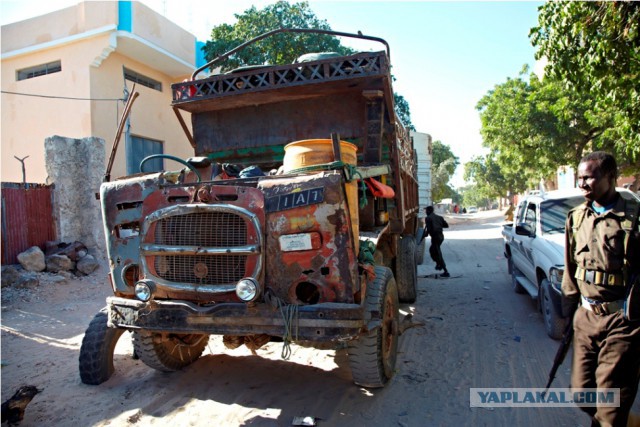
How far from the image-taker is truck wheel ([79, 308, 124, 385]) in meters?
3.97

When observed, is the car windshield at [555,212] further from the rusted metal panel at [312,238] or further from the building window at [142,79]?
the building window at [142,79]

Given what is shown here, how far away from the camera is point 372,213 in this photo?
15.7ft

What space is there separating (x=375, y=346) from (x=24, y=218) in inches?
345

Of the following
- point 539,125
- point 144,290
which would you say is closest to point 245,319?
point 144,290

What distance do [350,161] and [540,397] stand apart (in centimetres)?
254

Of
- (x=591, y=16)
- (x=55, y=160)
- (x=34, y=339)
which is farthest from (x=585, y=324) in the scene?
(x=55, y=160)

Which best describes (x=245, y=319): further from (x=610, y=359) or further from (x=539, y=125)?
(x=539, y=125)

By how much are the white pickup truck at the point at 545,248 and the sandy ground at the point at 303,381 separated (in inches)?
13.8

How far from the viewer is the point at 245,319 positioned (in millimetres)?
2984

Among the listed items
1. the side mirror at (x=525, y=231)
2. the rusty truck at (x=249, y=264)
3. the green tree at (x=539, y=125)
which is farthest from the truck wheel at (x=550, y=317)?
the green tree at (x=539, y=125)

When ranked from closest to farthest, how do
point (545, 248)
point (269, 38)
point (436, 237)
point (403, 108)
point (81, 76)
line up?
1. point (545, 248)
2. point (436, 237)
3. point (81, 76)
4. point (269, 38)
5. point (403, 108)

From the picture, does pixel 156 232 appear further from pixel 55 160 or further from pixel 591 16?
pixel 55 160

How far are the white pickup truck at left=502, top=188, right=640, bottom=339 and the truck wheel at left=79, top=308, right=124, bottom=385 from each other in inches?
179

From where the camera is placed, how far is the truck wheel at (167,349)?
3811 millimetres
